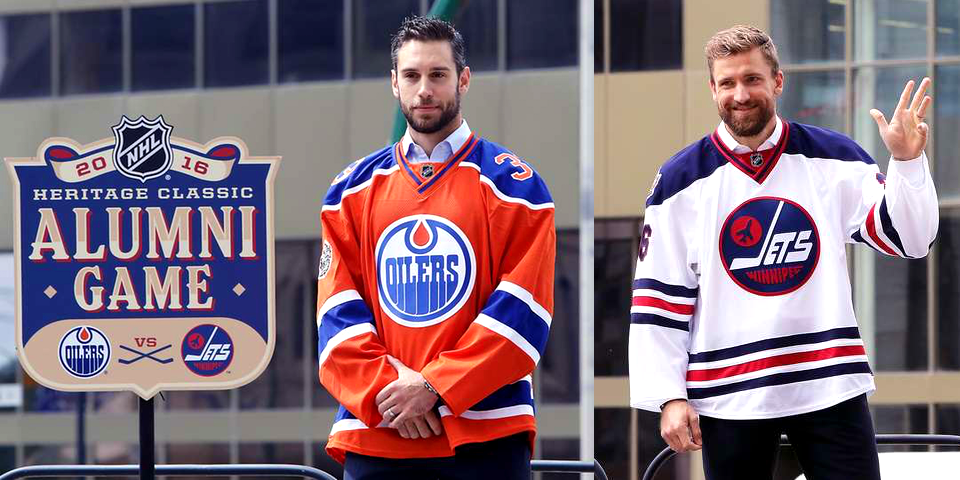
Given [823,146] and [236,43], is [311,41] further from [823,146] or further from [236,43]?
[823,146]

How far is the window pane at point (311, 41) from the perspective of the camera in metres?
13.9

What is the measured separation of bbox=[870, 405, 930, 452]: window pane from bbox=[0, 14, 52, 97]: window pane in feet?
38.5

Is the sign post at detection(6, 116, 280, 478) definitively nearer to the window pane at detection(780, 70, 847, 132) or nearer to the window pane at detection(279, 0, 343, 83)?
the window pane at detection(780, 70, 847, 132)

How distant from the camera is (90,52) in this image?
14719 millimetres

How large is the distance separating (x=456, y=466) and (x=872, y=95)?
13.7 ft

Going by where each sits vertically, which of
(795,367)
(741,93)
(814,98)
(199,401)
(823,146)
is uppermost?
(814,98)

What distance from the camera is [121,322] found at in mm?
4277

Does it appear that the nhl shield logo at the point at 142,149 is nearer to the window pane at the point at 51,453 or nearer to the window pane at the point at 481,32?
the window pane at the point at 481,32

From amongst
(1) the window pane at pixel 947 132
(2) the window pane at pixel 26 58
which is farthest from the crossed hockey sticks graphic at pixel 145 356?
(2) the window pane at pixel 26 58

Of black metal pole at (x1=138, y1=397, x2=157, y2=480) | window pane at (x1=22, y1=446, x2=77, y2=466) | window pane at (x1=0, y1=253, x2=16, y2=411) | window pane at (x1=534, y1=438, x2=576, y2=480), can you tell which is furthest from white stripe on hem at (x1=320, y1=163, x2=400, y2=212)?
window pane at (x1=22, y1=446, x2=77, y2=466)

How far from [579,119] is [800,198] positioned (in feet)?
31.1

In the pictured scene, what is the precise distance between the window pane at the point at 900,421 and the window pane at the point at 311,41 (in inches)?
343

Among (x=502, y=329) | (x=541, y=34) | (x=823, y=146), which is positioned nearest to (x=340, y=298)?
(x=502, y=329)

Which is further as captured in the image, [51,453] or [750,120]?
[51,453]
